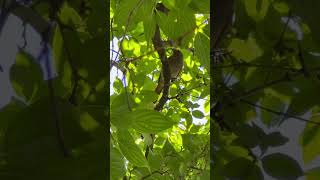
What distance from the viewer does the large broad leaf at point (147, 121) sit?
1.66 feet

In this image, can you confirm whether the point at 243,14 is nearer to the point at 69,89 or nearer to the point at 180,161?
the point at 69,89

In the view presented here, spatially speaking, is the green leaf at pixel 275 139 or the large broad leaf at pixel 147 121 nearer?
the green leaf at pixel 275 139

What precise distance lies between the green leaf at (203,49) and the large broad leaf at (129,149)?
0.13 metres

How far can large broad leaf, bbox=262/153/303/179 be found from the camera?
0.37 m

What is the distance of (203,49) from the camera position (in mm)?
587

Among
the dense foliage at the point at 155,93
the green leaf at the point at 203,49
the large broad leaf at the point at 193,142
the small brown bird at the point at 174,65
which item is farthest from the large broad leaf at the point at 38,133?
the small brown bird at the point at 174,65

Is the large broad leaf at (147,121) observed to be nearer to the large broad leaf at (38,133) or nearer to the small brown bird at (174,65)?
the large broad leaf at (38,133)

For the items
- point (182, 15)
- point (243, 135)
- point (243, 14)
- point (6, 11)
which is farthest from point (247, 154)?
point (182, 15)

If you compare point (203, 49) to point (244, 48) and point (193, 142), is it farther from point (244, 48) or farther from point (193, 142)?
point (193, 142)

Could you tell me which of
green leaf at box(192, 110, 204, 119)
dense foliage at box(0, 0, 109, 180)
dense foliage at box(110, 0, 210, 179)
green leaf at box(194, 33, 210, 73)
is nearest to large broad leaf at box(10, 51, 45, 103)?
dense foliage at box(0, 0, 109, 180)

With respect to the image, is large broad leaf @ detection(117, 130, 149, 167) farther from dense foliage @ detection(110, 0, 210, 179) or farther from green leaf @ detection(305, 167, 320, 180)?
green leaf @ detection(305, 167, 320, 180)

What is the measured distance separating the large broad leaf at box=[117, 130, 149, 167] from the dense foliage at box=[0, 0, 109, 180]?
5.5 inches

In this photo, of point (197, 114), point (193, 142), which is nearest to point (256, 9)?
point (193, 142)

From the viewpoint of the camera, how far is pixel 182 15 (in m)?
0.68
